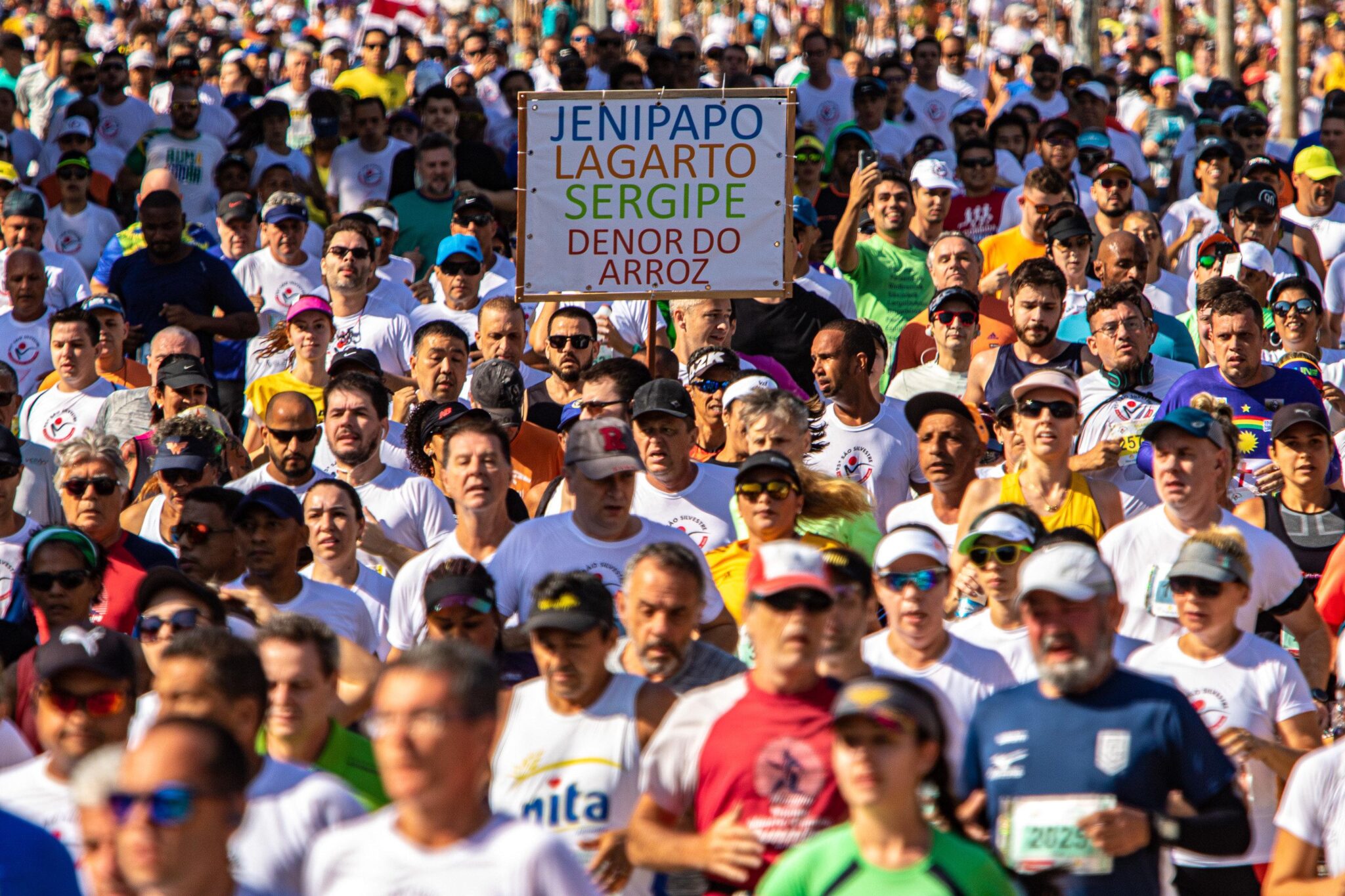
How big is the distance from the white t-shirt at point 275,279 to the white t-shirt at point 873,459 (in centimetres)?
449

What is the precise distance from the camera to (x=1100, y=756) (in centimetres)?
474

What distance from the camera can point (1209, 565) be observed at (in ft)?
19.4

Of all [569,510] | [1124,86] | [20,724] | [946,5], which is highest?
[946,5]

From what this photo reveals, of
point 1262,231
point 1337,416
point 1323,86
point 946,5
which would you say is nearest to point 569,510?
point 1337,416

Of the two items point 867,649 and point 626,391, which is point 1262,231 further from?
point 867,649

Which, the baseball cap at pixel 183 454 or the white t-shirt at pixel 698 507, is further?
the baseball cap at pixel 183 454

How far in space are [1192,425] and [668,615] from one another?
227 cm

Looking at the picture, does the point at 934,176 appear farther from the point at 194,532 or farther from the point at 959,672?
the point at 959,672

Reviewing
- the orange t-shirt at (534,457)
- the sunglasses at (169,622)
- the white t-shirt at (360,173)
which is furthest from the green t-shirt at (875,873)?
the white t-shirt at (360,173)

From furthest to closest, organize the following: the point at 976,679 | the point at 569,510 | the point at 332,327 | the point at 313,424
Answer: the point at 332,327, the point at 313,424, the point at 569,510, the point at 976,679

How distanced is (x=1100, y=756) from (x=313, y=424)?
4.49m

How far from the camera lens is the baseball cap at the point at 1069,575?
4.85 metres

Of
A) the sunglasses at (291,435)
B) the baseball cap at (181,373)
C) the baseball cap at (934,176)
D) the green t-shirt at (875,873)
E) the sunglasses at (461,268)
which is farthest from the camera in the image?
the baseball cap at (934,176)

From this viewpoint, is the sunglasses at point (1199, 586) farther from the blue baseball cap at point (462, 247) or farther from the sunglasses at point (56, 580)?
the blue baseball cap at point (462, 247)
